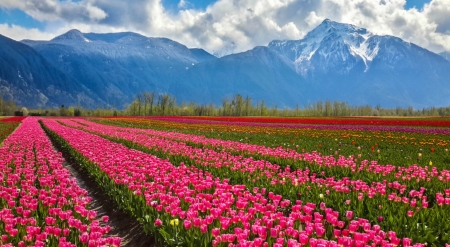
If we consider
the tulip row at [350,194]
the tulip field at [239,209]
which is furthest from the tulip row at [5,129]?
the tulip row at [350,194]

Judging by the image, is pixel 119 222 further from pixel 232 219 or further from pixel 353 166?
pixel 353 166

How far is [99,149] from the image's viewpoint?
14445 mm

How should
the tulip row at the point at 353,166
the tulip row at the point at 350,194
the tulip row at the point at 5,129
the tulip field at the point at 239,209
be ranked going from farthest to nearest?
the tulip row at the point at 5,129, the tulip row at the point at 353,166, the tulip row at the point at 350,194, the tulip field at the point at 239,209

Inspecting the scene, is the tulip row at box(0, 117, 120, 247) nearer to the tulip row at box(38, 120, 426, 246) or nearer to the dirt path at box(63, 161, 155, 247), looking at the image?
the dirt path at box(63, 161, 155, 247)

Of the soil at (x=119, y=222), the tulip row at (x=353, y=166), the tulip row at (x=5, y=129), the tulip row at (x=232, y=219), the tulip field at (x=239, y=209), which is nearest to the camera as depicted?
the tulip row at (x=232, y=219)

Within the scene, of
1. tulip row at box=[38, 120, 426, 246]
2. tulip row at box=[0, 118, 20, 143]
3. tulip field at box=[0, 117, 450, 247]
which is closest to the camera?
tulip row at box=[38, 120, 426, 246]

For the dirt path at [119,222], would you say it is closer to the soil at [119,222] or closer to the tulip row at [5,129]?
the soil at [119,222]

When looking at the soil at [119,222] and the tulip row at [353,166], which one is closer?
the soil at [119,222]

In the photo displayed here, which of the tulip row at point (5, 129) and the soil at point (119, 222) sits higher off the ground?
the tulip row at point (5, 129)

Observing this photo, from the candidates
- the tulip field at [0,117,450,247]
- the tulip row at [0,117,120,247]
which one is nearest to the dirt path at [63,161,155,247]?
the tulip field at [0,117,450,247]

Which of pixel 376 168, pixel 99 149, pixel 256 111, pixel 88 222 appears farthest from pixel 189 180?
pixel 256 111

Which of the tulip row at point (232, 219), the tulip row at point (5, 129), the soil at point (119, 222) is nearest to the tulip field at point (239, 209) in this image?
the tulip row at point (232, 219)

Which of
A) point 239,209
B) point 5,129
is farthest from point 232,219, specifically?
point 5,129

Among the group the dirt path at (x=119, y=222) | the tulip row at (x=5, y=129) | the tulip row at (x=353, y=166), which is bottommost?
the dirt path at (x=119, y=222)
